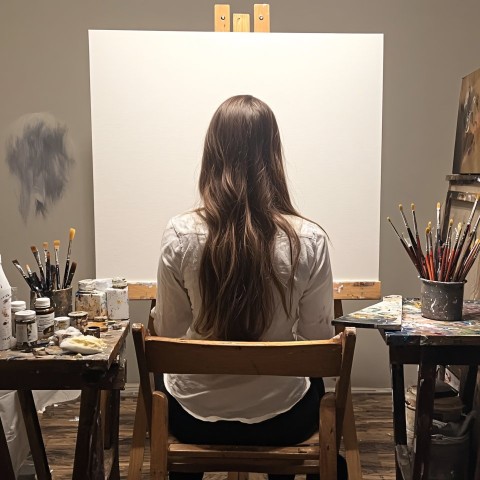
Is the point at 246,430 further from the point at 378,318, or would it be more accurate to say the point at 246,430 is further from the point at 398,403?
the point at 398,403

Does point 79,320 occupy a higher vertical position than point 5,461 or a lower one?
higher

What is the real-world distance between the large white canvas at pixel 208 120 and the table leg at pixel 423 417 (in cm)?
83

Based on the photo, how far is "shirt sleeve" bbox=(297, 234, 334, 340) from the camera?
1390mm

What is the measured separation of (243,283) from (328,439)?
36 centimetres

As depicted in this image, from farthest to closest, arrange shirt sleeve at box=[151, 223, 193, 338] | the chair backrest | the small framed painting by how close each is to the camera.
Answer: the small framed painting → shirt sleeve at box=[151, 223, 193, 338] → the chair backrest

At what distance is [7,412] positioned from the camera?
179 centimetres

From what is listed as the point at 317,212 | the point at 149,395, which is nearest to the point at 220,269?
the point at 149,395

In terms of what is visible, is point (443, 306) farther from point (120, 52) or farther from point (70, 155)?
point (70, 155)

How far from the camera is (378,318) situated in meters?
1.37

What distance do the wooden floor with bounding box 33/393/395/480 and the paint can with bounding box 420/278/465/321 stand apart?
83 cm

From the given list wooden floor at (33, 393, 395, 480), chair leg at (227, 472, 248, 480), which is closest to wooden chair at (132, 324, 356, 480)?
chair leg at (227, 472, 248, 480)

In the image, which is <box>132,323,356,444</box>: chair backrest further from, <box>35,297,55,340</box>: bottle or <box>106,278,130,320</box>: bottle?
<box>106,278,130,320</box>: bottle

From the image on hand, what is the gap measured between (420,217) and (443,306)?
1309 millimetres

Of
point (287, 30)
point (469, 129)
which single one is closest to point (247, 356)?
point (469, 129)
